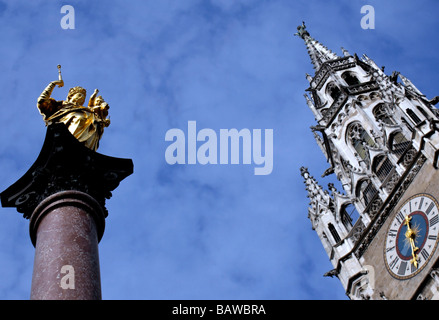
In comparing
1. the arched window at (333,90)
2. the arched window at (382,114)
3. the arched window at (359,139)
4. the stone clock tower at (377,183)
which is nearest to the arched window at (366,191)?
the stone clock tower at (377,183)

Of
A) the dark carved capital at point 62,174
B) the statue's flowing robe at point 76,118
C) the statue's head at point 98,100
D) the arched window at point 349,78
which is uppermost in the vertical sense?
the arched window at point 349,78

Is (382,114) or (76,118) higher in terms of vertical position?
(382,114)

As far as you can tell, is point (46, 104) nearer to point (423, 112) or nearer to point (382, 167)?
point (423, 112)

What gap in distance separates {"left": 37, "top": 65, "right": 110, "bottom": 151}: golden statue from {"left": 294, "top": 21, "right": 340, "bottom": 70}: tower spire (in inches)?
1303

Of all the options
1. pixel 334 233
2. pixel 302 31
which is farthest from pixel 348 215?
pixel 302 31

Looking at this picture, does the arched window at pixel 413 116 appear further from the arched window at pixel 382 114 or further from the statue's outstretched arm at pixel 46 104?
the statue's outstretched arm at pixel 46 104

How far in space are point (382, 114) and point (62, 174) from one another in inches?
1081

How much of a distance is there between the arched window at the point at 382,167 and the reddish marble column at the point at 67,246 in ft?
76.2

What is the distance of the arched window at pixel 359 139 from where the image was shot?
3570 centimetres

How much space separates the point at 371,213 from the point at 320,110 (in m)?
11.4

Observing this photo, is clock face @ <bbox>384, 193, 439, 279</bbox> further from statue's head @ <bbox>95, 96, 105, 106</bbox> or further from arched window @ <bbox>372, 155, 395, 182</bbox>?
statue's head @ <bbox>95, 96, 105, 106</bbox>

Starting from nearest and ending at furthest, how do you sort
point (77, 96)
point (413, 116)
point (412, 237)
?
point (77, 96), point (412, 237), point (413, 116)

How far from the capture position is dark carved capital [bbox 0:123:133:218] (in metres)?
10.8

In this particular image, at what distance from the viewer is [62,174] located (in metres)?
10.9
